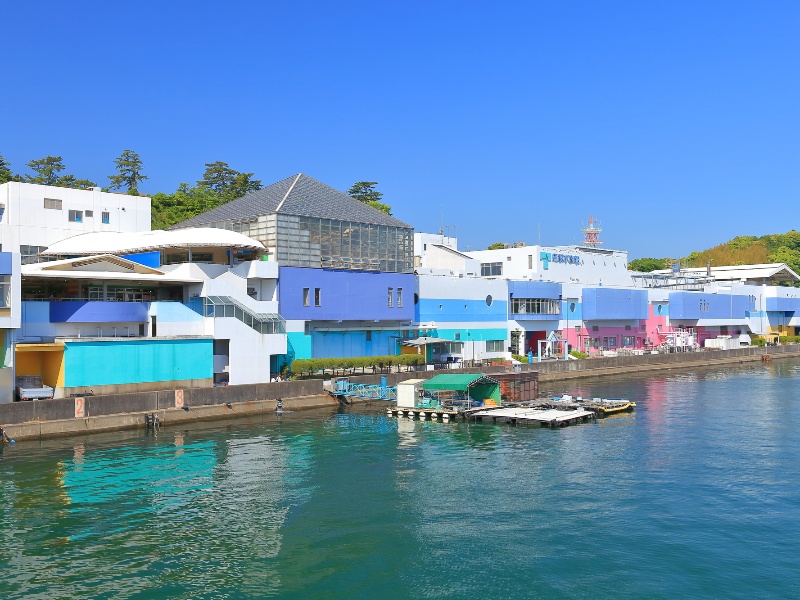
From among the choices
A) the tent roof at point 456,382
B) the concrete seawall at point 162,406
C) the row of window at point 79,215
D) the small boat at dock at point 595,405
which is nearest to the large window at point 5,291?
the concrete seawall at point 162,406

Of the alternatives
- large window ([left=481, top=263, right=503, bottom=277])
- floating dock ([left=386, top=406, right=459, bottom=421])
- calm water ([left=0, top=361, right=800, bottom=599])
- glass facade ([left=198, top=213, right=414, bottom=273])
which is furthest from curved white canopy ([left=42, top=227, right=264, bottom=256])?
large window ([left=481, top=263, right=503, bottom=277])

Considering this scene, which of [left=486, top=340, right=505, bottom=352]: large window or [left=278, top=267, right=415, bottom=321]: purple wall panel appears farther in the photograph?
[left=486, top=340, right=505, bottom=352]: large window

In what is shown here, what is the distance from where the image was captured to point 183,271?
57125 mm

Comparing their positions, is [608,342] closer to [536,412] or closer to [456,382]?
[536,412]

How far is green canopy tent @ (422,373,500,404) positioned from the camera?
175 ft

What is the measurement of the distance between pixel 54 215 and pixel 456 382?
3756 cm

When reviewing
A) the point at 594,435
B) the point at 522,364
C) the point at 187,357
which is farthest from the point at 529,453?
the point at 522,364

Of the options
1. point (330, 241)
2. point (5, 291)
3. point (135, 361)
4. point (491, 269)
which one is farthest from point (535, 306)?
point (5, 291)

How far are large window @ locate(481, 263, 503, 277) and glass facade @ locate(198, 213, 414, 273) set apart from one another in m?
28.1

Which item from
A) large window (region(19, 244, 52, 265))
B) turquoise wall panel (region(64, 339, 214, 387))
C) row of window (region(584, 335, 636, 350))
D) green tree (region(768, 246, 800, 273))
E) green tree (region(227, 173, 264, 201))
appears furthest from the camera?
green tree (region(768, 246, 800, 273))

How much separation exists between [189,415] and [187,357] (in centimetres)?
566

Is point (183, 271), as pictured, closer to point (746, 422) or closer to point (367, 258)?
point (367, 258)

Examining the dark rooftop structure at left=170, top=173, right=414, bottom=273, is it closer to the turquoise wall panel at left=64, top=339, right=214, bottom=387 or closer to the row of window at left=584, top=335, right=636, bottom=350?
the turquoise wall panel at left=64, top=339, right=214, bottom=387

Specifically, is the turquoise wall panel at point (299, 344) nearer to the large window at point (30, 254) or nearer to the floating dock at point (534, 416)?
the floating dock at point (534, 416)
